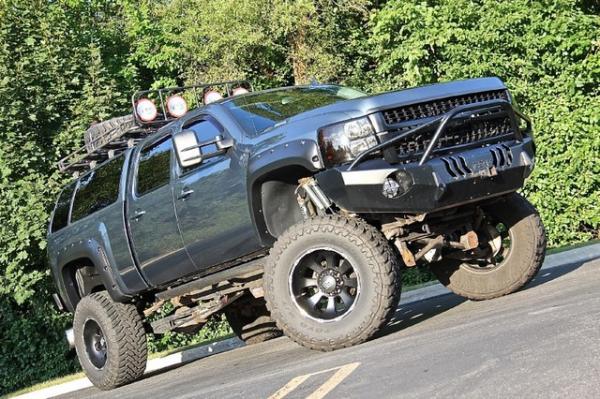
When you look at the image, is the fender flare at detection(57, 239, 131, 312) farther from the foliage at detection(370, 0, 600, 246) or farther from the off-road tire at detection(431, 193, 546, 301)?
the foliage at detection(370, 0, 600, 246)

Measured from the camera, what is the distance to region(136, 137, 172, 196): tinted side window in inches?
299

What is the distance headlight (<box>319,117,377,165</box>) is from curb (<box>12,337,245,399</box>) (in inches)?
194

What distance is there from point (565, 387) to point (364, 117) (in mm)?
2656

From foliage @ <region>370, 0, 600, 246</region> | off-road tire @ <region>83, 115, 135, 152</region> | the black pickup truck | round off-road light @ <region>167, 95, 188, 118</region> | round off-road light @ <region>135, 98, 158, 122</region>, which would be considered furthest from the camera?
foliage @ <region>370, 0, 600, 246</region>

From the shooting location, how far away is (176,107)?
28.0 feet

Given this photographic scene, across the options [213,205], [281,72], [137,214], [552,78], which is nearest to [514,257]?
[213,205]

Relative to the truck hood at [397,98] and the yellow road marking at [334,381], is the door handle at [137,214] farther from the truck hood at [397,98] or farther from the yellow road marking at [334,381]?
the yellow road marking at [334,381]

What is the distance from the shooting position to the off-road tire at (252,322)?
913 cm

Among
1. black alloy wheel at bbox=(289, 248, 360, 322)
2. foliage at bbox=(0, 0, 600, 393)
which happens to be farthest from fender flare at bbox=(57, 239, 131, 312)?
foliage at bbox=(0, 0, 600, 393)

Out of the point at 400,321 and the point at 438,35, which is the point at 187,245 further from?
→ the point at 438,35

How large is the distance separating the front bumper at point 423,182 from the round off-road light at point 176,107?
9.29 feet

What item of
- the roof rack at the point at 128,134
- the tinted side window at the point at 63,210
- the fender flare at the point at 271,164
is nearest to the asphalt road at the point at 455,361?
the fender flare at the point at 271,164

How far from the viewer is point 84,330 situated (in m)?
8.52

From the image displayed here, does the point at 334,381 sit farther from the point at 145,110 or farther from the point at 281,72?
the point at 281,72
